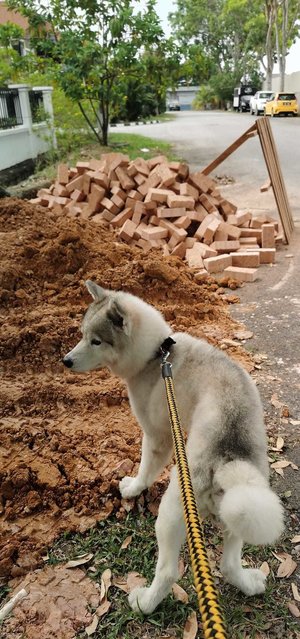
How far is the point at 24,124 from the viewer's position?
1432cm

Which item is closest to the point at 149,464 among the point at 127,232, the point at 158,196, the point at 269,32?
the point at 127,232

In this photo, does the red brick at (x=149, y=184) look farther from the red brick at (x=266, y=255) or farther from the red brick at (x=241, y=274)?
the red brick at (x=241, y=274)

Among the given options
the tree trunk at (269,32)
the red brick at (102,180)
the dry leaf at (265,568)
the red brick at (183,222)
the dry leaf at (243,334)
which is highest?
the tree trunk at (269,32)

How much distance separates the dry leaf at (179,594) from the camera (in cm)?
245

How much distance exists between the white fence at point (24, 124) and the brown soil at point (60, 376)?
631cm

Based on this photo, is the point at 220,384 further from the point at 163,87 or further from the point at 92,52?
the point at 163,87

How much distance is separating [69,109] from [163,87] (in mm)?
3815

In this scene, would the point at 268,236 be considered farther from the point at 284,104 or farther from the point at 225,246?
the point at 284,104

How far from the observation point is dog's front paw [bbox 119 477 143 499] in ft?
9.90

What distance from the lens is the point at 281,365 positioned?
4613 mm

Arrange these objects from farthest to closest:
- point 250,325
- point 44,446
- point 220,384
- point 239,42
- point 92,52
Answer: point 239,42 → point 92,52 → point 250,325 → point 44,446 → point 220,384

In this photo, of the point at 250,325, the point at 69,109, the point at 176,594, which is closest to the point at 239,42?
the point at 69,109

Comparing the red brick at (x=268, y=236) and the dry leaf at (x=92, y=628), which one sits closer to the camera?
the dry leaf at (x=92, y=628)

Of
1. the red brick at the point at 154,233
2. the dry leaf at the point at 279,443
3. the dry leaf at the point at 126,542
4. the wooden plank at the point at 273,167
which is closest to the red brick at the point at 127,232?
the red brick at the point at 154,233
